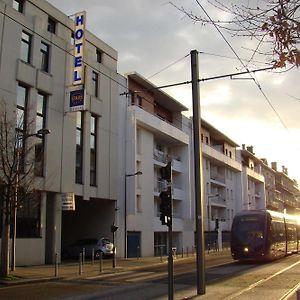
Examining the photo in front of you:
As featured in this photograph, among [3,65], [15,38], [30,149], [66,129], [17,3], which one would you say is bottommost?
[30,149]

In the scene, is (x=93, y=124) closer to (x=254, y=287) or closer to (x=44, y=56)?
(x=44, y=56)

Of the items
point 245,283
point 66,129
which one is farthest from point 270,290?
point 66,129

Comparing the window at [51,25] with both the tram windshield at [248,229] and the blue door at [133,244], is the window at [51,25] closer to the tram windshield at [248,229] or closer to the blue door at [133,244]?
the blue door at [133,244]

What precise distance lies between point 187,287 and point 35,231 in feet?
47.3

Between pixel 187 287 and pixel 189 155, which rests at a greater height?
pixel 189 155

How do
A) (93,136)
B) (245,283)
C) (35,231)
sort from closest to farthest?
(245,283), (35,231), (93,136)

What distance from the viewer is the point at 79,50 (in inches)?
1249

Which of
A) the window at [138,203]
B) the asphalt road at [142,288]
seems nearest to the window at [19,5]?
the asphalt road at [142,288]

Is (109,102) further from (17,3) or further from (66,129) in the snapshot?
(17,3)

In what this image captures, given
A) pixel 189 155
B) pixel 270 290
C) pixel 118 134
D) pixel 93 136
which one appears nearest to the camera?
pixel 270 290

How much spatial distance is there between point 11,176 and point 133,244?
21.2 metres

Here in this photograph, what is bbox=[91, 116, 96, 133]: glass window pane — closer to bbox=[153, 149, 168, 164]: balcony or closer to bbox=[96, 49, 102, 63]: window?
bbox=[96, 49, 102, 63]: window

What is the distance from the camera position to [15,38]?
28078 mm

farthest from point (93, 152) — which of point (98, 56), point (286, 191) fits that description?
point (286, 191)
